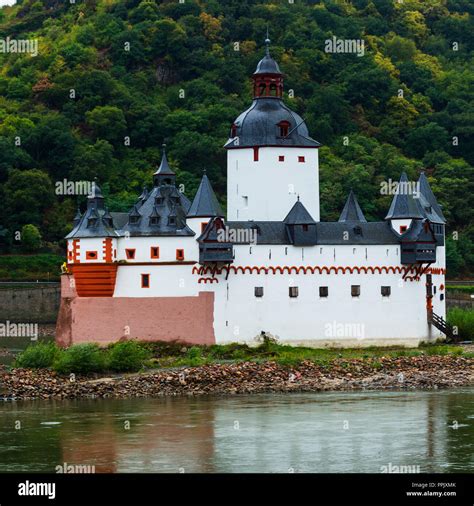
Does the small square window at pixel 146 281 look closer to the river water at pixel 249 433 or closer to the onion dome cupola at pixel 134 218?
the onion dome cupola at pixel 134 218

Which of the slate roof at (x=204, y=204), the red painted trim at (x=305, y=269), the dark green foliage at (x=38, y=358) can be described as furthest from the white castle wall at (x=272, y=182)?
the dark green foliage at (x=38, y=358)

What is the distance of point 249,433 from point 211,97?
8457 cm

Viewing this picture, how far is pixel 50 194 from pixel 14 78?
3112cm

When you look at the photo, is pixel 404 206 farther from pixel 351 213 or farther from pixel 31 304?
pixel 31 304

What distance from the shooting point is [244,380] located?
2749 inches

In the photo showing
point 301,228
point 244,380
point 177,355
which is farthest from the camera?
point 301,228

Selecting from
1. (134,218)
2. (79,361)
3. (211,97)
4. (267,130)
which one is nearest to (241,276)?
(134,218)

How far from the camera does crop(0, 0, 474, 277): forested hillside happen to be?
402 feet

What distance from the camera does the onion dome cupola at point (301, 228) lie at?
78.6m

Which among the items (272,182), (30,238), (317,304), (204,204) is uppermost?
(272,182)

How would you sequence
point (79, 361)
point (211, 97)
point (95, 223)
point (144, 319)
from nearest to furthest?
point (79, 361) → point (144, 319) → point (95, 223) → point (211, 97)

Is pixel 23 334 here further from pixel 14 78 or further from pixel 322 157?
pixel 14 78

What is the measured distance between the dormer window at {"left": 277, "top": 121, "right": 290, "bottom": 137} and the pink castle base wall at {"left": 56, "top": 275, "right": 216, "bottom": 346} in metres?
9.34
